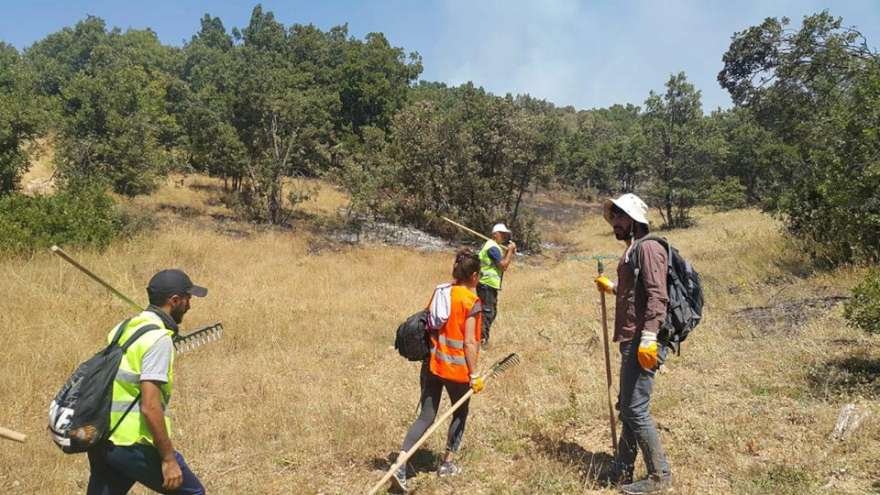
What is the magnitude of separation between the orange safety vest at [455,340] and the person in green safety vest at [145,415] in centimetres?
177

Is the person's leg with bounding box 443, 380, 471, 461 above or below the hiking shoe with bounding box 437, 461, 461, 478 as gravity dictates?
above

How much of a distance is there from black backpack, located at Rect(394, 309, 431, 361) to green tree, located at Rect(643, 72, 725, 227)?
90.0 ft

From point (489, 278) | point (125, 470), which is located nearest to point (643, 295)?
point (125, 470)

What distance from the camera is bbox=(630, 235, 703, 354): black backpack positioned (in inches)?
151

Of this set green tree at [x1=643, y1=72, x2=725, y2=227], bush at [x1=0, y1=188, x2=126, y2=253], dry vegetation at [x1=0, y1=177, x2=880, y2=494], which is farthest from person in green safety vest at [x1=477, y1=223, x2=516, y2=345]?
green tree at [x1=643, y1=72, x2=725, y2=227]

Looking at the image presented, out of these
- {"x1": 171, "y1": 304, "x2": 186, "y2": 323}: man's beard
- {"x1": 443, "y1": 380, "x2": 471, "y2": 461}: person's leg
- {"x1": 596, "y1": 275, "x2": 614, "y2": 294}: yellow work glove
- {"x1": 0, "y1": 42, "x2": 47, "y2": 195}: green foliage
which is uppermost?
{"x1": 0, "y1": 42, "x2": 47, "y2": 195}: green foliage

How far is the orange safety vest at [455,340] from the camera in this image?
4.18m

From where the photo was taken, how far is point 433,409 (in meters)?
4.27

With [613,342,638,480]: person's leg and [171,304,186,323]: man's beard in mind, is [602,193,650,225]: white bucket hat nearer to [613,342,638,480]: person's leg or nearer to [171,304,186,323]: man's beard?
[613,342,638,480]: person's leg

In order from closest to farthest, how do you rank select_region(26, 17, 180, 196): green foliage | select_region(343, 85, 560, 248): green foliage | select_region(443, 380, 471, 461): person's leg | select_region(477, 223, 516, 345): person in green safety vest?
select_region(443, 380, 471, 461): person's leg → select_region(477, 223, 516, 345): person in green safety vest → select_region(26, 17, 180, 196): green foliage → select_region(343, 85, 560, 248): green foliage

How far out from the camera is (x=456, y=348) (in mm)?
4191

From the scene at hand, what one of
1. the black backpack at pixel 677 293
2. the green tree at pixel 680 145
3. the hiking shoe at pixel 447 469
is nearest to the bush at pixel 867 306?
the black backpack at pixel 677 293

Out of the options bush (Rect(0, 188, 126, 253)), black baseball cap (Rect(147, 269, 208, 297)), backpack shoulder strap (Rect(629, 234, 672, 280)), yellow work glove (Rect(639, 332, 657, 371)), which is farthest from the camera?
bush (Rect(0, 188, 126, 253))

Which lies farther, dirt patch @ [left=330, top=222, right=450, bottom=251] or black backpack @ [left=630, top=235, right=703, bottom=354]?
dirt patch @ [left=330, top=222, right=450, bottom=251]
